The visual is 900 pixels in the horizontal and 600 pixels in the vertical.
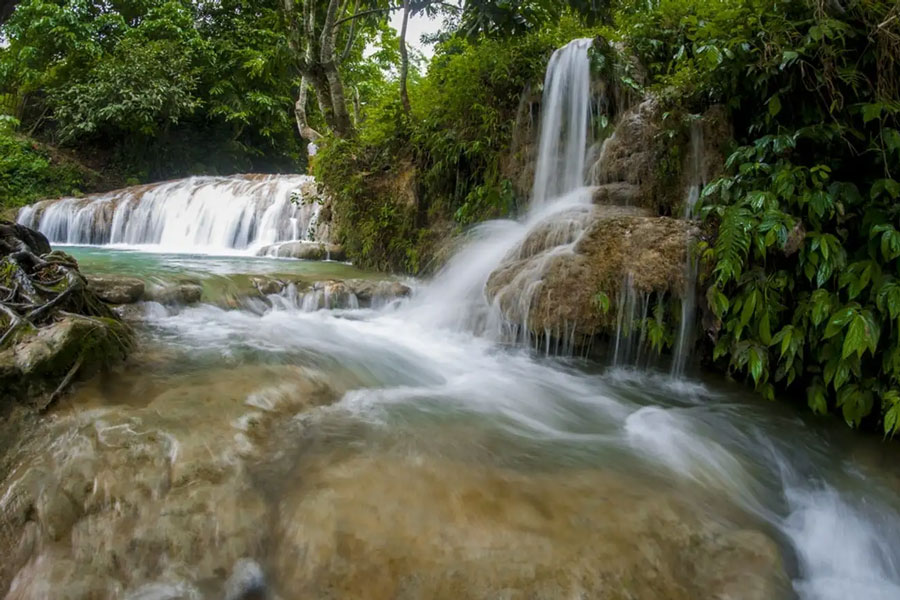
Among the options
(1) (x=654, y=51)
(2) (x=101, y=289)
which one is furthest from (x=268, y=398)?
(1) (x=654, y=51)

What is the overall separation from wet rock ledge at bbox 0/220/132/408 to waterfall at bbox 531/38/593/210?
451 cm

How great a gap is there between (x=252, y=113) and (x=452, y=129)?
13.4 metres

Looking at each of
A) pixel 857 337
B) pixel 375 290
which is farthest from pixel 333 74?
pixel 857 337

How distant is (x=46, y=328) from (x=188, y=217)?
920cm

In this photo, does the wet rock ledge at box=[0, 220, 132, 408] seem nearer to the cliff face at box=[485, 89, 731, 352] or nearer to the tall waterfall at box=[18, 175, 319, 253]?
the cliff face at box=[485, 89, 731, 352]

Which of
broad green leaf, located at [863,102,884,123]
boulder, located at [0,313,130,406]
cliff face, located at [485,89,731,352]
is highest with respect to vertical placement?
broad green leaf, located at [863,102,884,123]

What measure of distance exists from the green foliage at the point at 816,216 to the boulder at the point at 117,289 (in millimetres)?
4862

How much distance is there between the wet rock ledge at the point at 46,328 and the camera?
2320mm

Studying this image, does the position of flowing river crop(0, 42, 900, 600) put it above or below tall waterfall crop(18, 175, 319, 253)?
below

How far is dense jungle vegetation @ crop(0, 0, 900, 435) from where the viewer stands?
2.91 m

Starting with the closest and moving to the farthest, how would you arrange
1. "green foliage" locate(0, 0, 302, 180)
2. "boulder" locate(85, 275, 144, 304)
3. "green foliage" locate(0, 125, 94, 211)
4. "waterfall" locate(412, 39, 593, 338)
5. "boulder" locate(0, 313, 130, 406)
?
"boulder" locate(0, 313, 130, 406) < "boulder" locate(85, 275, 144, 304) < "waterfall" locate(412, 39, 593, 338) < "green foliage" locate(0, 125, 94, 211) < "green foliage" locate(0, 0, 302, 180)

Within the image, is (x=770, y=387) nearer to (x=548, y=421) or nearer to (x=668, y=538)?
(x=548, y=421)

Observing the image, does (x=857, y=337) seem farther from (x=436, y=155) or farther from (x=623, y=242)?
(x=436, y=155)

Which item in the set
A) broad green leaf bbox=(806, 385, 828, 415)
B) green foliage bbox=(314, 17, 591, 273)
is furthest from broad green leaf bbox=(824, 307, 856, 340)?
green foliage bbox=(314, 17, 591, 273)
